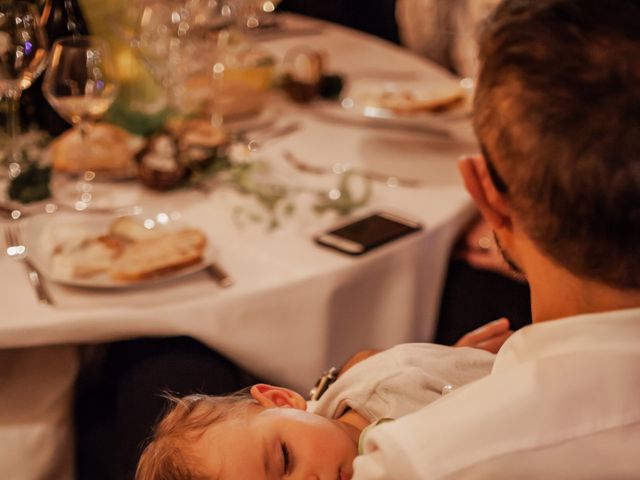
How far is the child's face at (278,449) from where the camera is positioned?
107 cm

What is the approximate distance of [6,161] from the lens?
1697 millimetres

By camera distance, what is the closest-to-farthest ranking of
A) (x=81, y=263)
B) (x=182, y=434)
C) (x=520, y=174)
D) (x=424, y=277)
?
(x=520, y=174), (x=182, y=434), (x=81, y=263), (x=424, y=277)

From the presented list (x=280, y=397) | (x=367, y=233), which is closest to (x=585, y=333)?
(x=280, y=397)

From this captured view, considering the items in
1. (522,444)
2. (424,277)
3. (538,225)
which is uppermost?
(538,225)

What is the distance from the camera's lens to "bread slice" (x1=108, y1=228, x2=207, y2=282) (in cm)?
132

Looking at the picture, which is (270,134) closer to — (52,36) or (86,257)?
(52,36)

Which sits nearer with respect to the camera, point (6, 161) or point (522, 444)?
point (522, 444)

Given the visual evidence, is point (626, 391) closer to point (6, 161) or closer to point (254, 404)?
point (254, 404)

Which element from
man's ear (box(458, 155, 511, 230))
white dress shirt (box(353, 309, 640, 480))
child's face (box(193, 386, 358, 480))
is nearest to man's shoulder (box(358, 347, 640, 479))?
white dress shirt (box(353, 309, 640, 480))

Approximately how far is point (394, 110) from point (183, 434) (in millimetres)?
1106

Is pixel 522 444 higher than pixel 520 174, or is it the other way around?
pixel 520 174

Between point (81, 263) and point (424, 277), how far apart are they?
0.65m

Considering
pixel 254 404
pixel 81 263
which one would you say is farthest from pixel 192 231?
pixel 254 404

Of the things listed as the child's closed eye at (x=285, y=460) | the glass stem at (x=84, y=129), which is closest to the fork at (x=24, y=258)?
the glass stem at (x=84, y=129)
